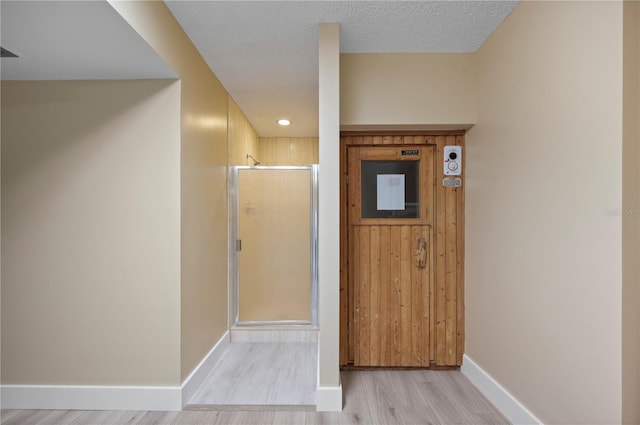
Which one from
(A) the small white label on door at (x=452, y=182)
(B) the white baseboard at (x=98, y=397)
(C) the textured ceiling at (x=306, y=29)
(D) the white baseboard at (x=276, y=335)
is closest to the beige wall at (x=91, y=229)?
(B) the white baseboard at (x=98, y=397)

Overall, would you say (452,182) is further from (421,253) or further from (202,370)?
(202,370)

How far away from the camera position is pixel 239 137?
12.1ft

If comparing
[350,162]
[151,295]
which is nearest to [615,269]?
[350,162]

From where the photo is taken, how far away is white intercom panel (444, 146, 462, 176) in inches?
105

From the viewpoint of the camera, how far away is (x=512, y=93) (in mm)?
1994

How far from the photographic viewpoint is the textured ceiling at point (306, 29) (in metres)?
1.93

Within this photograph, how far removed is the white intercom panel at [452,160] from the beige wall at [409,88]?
0.22m

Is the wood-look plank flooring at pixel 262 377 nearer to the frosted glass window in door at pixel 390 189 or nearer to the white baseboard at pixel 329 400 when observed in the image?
the white baseboard at pixel 329 400

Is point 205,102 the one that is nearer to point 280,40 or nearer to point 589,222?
point 280,40

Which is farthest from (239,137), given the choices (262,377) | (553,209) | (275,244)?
(553,209)

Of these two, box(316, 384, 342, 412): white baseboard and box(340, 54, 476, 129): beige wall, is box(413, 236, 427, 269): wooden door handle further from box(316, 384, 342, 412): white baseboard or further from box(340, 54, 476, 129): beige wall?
box(316, 384, 342, 412): white baseboard

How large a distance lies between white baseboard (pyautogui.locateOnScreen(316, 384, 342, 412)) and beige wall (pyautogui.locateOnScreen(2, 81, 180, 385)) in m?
0.92

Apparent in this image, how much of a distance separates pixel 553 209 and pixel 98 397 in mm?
2864
